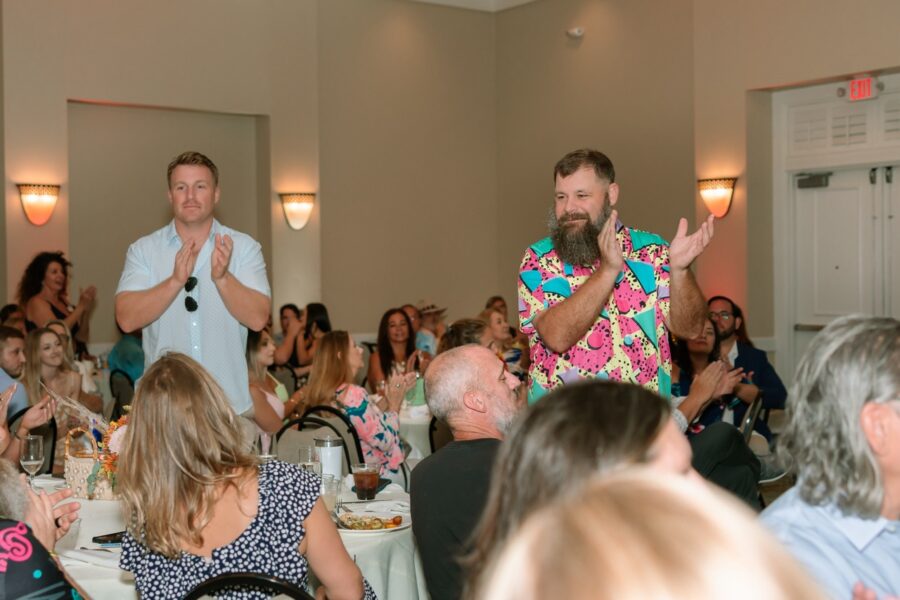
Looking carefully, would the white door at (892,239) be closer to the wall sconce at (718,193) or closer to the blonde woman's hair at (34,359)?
the wall sconce at (718,193)

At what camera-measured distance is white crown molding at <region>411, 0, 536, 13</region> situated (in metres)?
11.9

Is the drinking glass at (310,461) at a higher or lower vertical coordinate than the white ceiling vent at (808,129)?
lower

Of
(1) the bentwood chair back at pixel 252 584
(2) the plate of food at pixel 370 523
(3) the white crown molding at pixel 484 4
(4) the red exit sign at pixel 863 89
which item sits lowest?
(2) the plate of food at pixel 370 523

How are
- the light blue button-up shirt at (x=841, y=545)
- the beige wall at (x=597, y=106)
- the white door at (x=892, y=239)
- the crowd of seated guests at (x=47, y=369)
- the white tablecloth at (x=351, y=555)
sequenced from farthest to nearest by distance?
the beige wall at (x=597, y=106)
the white door at (x=892, y=239)
the crowd of seated guests at (x=47, y=369)
the white tablecloth at (x=351, y=555)
the light blue button-up shirt at (x=841, y=545)

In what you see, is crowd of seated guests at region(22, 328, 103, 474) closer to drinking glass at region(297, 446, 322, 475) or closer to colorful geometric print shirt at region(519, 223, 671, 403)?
drinking glass at region(297, 446, 322, 475)

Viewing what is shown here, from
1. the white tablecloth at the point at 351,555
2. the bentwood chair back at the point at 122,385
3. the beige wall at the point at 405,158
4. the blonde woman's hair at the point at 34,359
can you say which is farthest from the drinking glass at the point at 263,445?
the beige wall at the point at 405,158

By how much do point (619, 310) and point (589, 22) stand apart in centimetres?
844

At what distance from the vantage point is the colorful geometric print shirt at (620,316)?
10.5 ft

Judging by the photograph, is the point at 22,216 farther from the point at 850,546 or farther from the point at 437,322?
the point at 850,546

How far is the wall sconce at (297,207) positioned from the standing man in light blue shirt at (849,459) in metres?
9.26

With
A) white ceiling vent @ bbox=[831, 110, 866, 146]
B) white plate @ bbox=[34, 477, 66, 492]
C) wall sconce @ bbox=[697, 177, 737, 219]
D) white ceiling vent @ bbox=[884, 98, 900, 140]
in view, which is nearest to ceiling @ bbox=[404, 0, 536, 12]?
wall sconce @ bbox=[697, 177, 737, 219]

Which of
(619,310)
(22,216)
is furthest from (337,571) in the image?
(22,216)

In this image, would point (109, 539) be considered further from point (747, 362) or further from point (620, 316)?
point (747, 362)

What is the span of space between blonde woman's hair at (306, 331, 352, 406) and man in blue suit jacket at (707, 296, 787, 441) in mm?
2313
